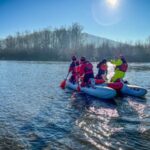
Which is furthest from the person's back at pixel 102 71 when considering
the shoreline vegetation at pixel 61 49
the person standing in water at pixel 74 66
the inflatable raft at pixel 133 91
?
the shoreline vegetation at pixel 61 49

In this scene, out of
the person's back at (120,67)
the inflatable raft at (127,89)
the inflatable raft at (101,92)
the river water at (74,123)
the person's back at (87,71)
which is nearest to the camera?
the river water at (74,123)

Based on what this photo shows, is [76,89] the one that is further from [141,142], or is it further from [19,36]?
[19,36]

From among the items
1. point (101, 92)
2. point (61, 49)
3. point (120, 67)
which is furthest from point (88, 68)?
point (61, 49)

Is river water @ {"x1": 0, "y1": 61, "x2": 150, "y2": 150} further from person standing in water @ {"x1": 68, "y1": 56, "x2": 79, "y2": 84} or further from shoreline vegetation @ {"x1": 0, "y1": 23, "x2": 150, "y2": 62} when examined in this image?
shoreline vegetation @ {"x1": 0, "y1": 23, "x2": 150, "y2": 62}

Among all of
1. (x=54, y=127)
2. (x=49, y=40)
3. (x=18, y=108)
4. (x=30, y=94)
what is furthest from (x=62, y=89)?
(x=49, y=40)

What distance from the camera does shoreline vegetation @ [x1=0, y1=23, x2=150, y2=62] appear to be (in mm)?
77500

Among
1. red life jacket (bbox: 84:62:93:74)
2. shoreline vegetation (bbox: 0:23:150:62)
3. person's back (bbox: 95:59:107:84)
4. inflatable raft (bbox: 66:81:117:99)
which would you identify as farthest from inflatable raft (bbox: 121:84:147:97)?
shoreline vegetation (bbox: 0:23:150:62)

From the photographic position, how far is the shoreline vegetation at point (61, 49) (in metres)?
77.5

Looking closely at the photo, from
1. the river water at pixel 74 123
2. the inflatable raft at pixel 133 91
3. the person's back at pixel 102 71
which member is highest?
the person's back at pixel 102 71

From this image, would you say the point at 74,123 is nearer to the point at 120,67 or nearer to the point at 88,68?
the point at 88,68

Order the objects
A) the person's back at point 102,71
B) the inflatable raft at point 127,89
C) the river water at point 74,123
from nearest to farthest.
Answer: the river water at point 74,123 < the inflatable raft at point 127,89 < the person's back at point 102,71

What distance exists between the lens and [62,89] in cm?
2034

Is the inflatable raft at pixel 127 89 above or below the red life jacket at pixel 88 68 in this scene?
below

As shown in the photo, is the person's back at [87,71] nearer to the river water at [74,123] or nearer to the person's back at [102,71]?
the person's back at [102,71]
